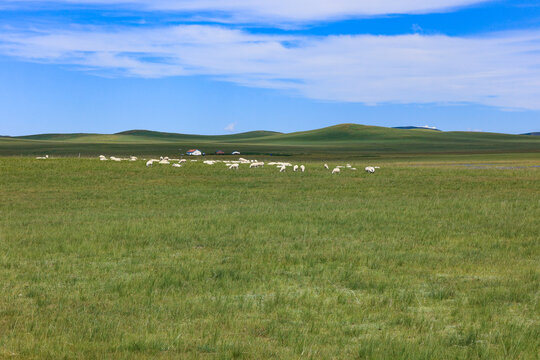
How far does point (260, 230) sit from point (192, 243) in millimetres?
2792

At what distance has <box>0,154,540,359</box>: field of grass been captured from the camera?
7.38 m

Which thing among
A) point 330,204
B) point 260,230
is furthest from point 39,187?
point 260,230

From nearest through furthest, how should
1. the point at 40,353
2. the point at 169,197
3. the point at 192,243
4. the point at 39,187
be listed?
the point at 40,353 → the point at 192,243 → the point at 169,197 → the point at 39,187

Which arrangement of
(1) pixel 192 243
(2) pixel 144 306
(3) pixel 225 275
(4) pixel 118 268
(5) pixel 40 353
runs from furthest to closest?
(1) pixel 192 243
(4) pixel 118 268
(3) pixel 225 275
(2) pixel 144 306
(5) pixel 40 353

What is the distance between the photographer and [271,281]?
10.8 meters

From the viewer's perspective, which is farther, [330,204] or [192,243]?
[330,204]

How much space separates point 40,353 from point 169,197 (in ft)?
72.7

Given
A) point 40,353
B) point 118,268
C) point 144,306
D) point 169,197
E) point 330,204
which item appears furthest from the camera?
point 169,197

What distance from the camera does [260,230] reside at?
17.2 m

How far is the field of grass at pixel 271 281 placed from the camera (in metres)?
7.38

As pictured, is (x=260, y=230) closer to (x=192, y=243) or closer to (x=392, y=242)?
(x=192, y=243)

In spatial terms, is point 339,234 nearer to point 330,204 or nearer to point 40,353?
point 330,204

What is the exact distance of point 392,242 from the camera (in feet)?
49.8

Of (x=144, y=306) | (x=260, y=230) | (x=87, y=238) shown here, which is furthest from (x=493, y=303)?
(x=87, y=238)
